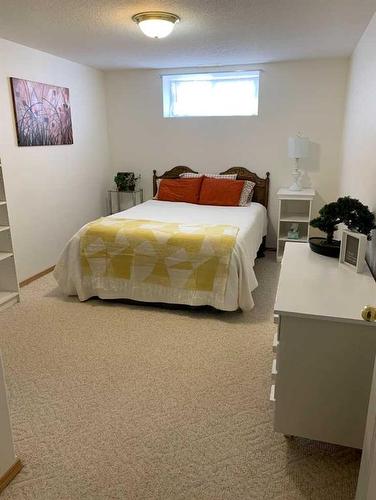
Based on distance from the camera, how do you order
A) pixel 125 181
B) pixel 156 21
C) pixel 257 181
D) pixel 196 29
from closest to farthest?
pixel 156 21, pixel 196 29, pixel 257 181, pixel 125 181

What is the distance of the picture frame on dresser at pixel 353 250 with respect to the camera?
6.33ft

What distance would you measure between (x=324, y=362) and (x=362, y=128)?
6.92 ft

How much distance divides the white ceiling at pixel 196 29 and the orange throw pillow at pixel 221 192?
4.45ft

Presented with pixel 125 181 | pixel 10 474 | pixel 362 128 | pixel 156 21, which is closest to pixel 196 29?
pixel 156 21

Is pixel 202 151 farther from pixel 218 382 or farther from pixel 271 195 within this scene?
Result: pixel 218 382

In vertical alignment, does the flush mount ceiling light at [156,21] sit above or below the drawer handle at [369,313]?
above

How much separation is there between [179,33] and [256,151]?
1953mm

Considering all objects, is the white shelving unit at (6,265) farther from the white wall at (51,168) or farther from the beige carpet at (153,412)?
the white wall at (51,168)

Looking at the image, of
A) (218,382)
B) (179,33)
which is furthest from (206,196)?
(218,382)

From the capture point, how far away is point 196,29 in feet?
10.2

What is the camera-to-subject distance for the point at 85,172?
4809 mm

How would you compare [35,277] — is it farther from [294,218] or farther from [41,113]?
[294,218]

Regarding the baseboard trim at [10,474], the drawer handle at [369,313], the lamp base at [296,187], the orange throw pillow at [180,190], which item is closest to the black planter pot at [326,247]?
the drawer handle at [369,313]

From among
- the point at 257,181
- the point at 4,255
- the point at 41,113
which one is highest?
the point at 41,113
